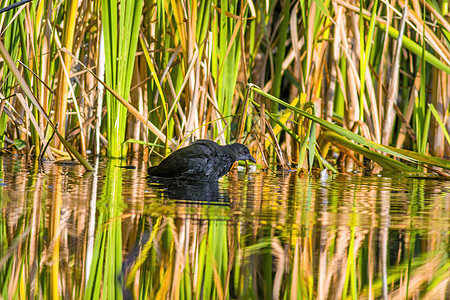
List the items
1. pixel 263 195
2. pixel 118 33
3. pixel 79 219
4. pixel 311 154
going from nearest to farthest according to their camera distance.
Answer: pixel 79 219
pixel 263 195
pixel 311 154
pixel 118 33

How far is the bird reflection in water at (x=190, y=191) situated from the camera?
8.59 feet

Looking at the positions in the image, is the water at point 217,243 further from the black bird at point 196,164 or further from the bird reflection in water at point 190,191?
the black bird at point 196,164

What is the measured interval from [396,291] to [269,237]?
549 mm

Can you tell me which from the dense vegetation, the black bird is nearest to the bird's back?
the black bird

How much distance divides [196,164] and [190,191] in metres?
0.64

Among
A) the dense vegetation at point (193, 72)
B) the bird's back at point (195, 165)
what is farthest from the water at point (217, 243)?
the dense vegetation at point (193, 72)

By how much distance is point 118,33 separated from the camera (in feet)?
13.6

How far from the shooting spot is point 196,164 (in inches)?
144

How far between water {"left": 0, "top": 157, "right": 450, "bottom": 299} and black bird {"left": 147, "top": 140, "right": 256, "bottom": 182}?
63 cm

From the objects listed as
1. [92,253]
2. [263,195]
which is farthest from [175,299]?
[263,195]

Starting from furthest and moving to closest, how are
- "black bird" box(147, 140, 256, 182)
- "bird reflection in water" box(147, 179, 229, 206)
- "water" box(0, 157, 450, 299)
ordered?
"black bird" box(147, 140, 256, 182)
"bird reflection in water" box(147, 179, 229, 206)
"water" box(0, 157, 450, 299)

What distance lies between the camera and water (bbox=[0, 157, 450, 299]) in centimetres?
136

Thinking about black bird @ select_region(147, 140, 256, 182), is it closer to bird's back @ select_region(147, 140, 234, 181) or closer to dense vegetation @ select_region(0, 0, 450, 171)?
bird's back @ select_region(147, 140, 234, 181)

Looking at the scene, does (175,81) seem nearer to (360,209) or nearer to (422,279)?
(360,209)
